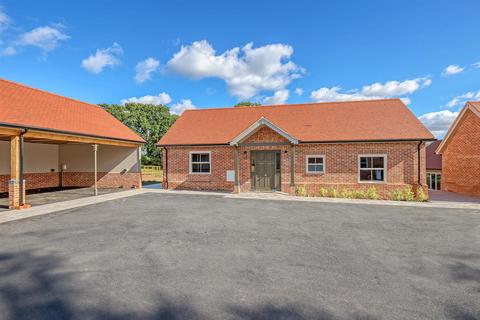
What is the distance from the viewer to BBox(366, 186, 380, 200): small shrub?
44.1 ft

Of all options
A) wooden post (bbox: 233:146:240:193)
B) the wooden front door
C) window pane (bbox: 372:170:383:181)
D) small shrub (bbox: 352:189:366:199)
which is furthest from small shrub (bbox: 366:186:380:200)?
wooden post (bbox: 233:146:240:193)

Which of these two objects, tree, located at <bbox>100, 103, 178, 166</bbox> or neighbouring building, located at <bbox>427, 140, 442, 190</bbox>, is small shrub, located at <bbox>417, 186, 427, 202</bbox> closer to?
neighbouring building, located at <bbox>427, 140, 442, 190</bbox>

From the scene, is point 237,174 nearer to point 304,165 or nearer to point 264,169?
point 264,169

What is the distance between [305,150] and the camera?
49.1 ft

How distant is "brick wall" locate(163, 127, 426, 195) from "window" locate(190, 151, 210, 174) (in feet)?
0.97

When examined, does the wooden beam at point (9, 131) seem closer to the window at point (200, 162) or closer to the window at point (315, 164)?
the window at point (200, 162)

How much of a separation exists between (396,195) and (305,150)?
5.22 metres

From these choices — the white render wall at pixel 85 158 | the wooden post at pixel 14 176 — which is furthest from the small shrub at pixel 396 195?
the wooden post at pixel 14 176

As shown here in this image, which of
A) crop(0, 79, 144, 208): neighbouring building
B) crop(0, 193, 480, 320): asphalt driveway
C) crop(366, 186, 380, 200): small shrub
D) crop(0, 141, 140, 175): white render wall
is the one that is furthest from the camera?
crop(0, 141, 140, 175): white render wall

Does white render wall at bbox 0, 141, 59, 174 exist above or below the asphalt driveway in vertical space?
above

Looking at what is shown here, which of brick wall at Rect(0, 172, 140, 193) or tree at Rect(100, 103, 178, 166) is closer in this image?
brick wall at Rect(0, 172, 140, 193)

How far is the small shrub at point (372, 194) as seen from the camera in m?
13.5

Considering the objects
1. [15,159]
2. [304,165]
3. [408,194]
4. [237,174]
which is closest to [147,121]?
[237,174]

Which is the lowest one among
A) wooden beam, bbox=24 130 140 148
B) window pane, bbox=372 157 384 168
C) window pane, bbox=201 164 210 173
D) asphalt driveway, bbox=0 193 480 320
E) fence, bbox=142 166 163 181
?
asphalt driveway, bbox=0 193 480 320
